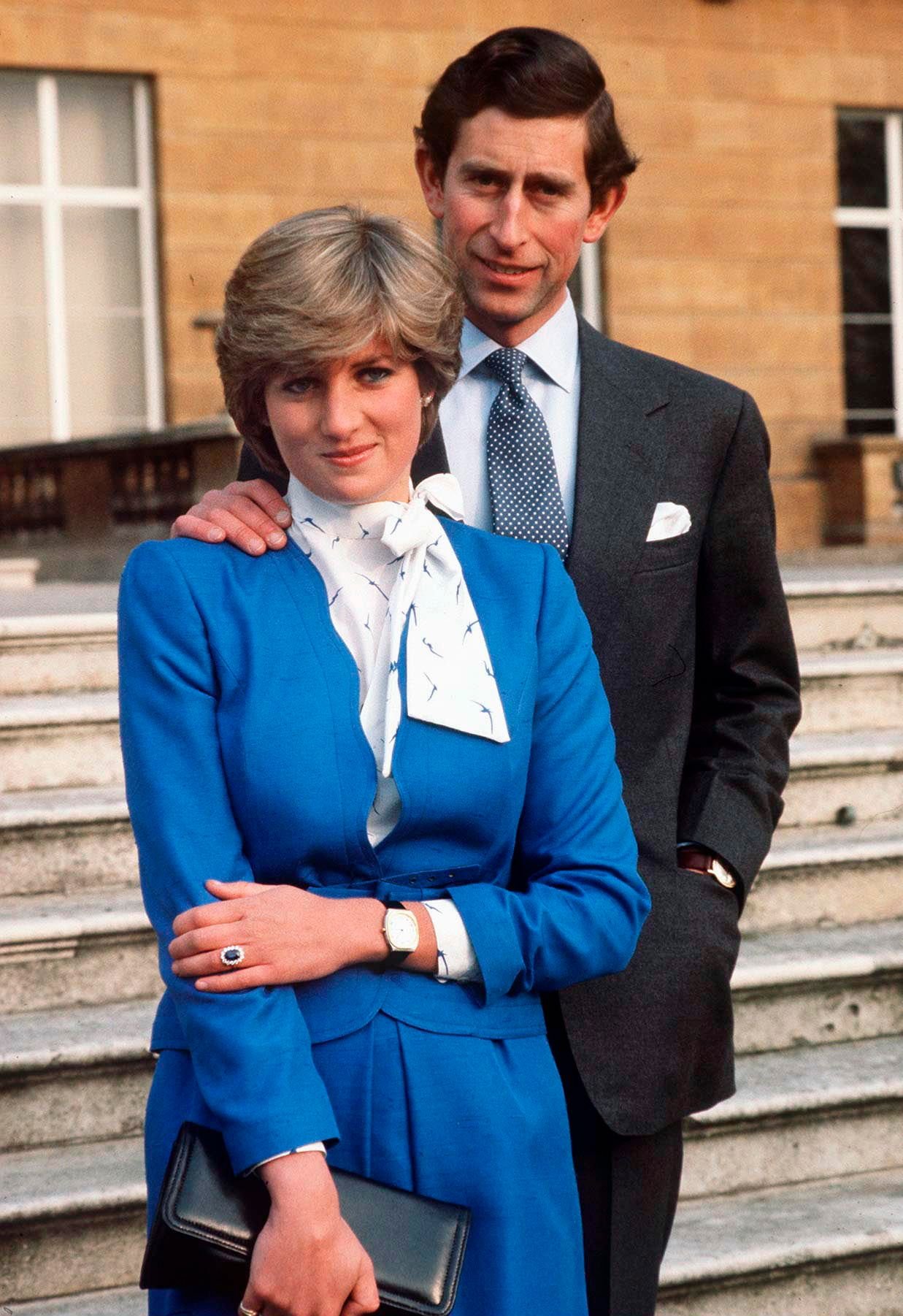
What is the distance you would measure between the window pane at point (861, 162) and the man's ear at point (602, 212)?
10.3 m

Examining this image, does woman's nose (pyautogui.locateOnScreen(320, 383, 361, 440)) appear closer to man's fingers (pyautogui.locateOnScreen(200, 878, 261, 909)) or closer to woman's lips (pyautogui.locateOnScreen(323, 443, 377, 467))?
woman's lips (pyautogui.locateOnScreen(323, 443, 377, 467))

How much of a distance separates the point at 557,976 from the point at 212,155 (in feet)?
30.1

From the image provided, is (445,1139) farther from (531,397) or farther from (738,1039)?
(738,1039)

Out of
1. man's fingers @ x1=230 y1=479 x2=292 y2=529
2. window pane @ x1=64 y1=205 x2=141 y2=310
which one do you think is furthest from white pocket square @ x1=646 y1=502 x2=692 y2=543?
window pane @ x1=64 y1=205 x2=141 y2=310

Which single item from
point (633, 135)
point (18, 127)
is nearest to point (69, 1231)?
point (18, 127)

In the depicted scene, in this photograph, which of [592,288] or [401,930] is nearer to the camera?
[401,930]

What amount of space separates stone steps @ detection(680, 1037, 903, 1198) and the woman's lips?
1.91 m

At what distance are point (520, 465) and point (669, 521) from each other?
203 millimetres

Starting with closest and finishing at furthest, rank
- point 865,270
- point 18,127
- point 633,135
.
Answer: point 18,127, point 633,135, point 865,270

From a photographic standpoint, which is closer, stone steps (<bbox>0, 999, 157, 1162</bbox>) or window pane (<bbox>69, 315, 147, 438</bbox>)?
stone steps (<bbox>0, 999, 157, 1162</bbox>)

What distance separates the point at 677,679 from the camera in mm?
2162

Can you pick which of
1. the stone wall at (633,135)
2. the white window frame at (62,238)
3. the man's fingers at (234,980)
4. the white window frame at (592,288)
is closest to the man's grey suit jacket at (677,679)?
the man's fingers at (234,980)

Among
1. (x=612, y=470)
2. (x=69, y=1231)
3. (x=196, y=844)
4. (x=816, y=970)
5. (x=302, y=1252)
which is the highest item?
(x=612, y=470)

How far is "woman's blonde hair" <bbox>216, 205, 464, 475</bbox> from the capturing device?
1.64 meters
